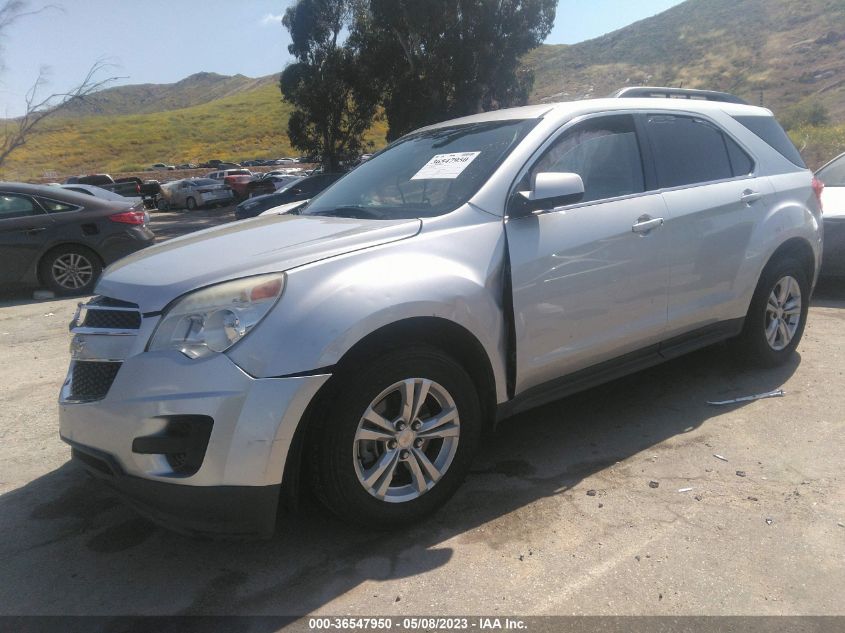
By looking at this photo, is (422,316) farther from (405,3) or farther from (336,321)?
(405,3)

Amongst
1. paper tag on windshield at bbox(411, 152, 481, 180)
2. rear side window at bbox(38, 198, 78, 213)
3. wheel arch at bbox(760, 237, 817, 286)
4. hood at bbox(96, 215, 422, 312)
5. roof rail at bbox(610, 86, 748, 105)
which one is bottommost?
wheel arch at bbox(760, 237, 817, 286)

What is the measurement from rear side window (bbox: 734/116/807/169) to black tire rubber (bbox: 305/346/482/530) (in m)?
2.99

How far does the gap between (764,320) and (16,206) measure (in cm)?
840

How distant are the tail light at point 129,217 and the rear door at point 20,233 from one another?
738 mm

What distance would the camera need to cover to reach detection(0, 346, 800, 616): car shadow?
2.61 m

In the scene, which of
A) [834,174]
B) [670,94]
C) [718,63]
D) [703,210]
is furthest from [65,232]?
[718,63]

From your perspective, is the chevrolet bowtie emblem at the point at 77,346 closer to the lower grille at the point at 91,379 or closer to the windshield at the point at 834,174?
the lower grille at the point at 91,379

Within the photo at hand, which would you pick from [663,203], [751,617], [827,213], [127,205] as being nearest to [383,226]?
[663,203]

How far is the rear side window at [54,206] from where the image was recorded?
8734mm

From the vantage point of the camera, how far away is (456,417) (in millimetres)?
3002

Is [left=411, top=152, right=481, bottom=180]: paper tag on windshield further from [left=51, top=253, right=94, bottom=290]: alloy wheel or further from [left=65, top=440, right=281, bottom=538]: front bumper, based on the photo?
[left=51, top=253, right=94, bottom=290]: alloy wheel

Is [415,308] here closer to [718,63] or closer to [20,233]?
[20,233]

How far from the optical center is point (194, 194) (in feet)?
109

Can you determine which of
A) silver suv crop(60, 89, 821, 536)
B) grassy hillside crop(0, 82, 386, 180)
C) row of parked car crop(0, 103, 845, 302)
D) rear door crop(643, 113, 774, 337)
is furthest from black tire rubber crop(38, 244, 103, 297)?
grassy hillside crop(0, 82, 386, 180)
